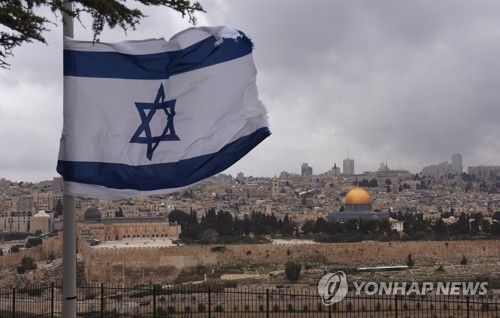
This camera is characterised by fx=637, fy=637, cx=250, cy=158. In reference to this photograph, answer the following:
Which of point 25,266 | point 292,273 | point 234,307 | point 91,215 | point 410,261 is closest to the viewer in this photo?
point 234,307

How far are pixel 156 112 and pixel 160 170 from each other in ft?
1.36

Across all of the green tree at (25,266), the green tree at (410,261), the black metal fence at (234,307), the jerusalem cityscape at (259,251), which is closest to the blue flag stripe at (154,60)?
the black metal fence at (234,307)

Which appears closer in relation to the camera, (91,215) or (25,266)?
(25,266)

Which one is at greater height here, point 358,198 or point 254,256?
point 358,198

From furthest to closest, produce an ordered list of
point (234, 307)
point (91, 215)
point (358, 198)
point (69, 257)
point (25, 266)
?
point (358, 198), point (91, 215), point (25, 266), point (234, 307), point (69, 257)

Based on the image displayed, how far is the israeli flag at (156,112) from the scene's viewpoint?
436 cm

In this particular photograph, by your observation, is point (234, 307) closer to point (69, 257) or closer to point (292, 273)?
point (292, 273)

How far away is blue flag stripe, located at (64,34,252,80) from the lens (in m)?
4.39

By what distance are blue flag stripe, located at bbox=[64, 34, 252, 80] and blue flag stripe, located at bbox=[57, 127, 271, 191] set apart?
24.3 inches

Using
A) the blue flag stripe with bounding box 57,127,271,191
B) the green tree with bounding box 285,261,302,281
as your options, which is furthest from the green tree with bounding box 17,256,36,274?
the blue flag stripe with bounding box 57,127,271,191

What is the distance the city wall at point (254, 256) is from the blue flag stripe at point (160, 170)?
28884 mm

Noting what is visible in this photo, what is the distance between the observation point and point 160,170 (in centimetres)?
450

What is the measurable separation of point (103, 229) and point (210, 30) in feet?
158

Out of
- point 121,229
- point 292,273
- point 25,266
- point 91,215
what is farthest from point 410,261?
point 91,215
